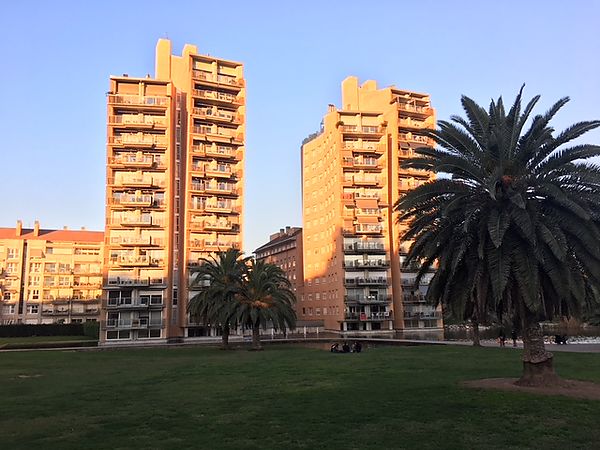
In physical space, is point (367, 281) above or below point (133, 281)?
above

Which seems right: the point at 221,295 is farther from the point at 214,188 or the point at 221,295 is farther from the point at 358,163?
the point at 358,163

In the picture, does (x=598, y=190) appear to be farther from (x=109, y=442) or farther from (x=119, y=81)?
(x=119, y=81)

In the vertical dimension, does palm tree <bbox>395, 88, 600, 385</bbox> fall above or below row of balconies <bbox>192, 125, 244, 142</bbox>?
below

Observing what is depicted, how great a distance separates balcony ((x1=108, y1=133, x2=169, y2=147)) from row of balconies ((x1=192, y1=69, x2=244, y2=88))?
11.6 m

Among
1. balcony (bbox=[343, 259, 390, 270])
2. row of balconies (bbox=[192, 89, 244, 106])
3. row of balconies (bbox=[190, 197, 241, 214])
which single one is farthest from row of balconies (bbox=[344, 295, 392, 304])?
row of balconies (bbox=[192, 89, 244, 106])

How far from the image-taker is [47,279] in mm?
122812

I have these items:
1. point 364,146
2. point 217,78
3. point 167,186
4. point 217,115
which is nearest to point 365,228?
point 364,146

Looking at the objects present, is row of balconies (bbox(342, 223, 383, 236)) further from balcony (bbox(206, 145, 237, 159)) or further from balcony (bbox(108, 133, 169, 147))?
balcony (bbox(108, 133, 169, 147))

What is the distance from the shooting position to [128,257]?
74750mm

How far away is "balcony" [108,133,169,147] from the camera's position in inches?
2990

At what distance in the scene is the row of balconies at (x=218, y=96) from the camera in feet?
265

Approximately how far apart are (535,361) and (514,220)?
207 inches

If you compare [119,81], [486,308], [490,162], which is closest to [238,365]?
[486,308]

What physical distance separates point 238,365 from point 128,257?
48484mm
